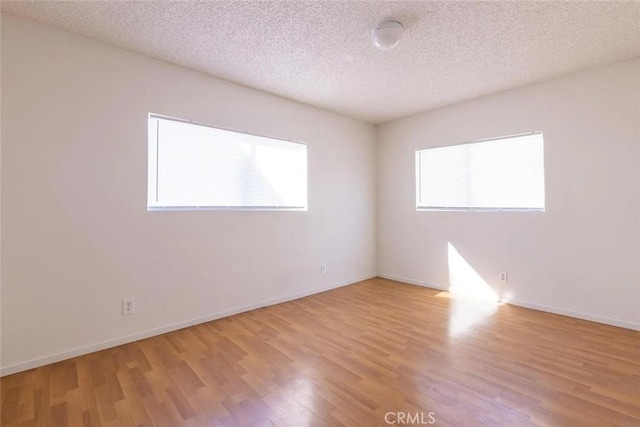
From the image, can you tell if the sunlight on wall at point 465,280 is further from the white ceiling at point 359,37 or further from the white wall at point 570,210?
the white ceiling at point 359,37

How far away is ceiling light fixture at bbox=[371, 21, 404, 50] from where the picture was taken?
2.17 m

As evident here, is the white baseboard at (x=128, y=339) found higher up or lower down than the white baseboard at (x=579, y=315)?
lower down

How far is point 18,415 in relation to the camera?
1.62 metres

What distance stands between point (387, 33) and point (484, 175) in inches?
95.6

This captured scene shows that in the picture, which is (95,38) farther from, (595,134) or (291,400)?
(595,134)

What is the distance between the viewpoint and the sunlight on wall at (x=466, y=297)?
295cm

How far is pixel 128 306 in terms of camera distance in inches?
99.6

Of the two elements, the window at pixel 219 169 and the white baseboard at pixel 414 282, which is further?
the white baseboard at pixel 414 282

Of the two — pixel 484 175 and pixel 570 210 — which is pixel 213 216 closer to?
pixel 484 175

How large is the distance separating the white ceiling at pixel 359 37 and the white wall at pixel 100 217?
9.4 inches

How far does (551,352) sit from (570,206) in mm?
1637

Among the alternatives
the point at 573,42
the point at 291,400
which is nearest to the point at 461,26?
the point at 573,42

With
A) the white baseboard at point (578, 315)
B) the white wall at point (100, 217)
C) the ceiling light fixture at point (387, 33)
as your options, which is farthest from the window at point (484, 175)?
the white wall at point (100, 217)

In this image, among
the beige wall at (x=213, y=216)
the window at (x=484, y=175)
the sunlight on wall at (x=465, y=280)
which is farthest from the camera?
the sunlight on wall at (x=465, y=280)
